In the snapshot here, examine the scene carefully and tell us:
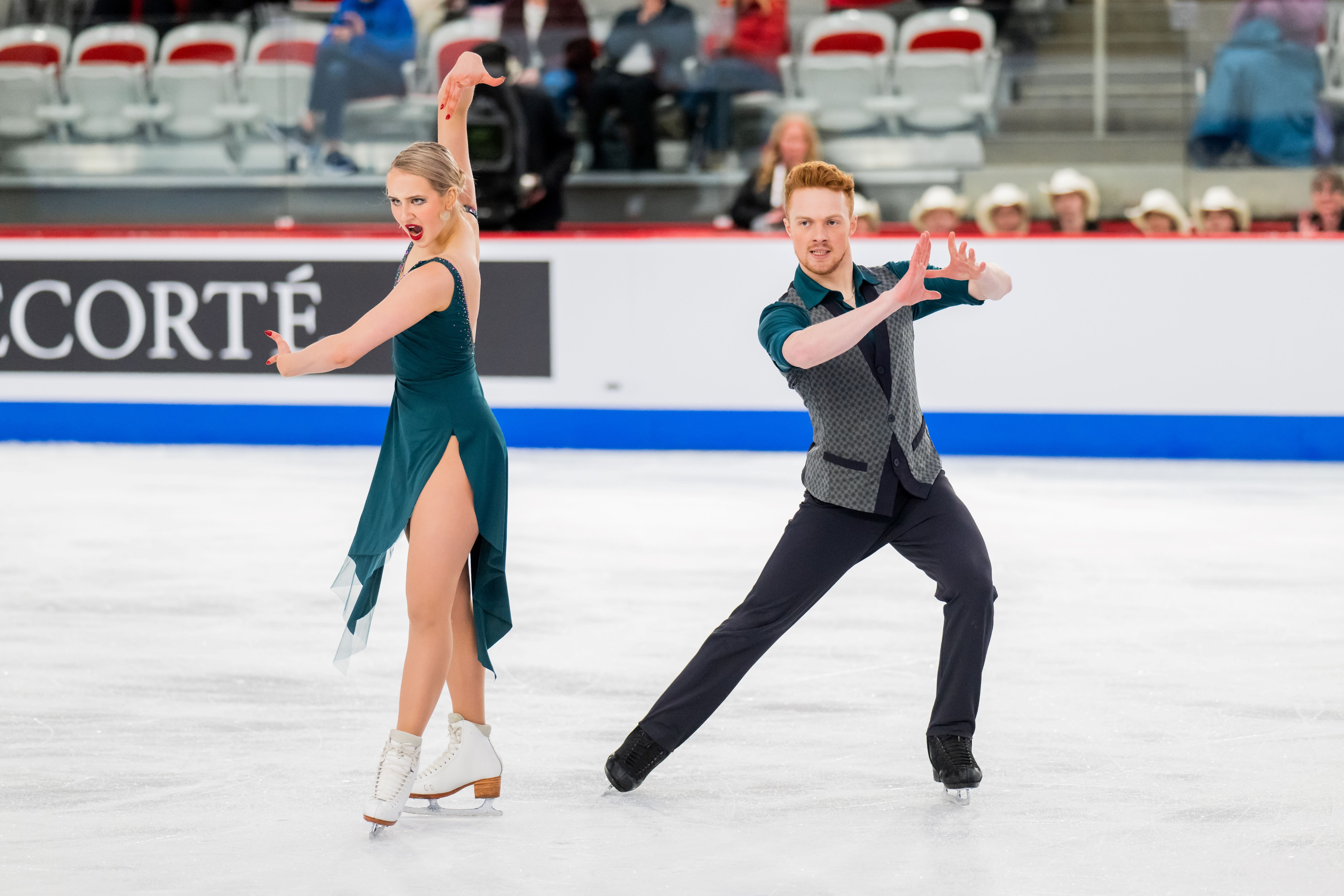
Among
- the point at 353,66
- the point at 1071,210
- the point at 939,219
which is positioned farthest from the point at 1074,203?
the point at 353,66

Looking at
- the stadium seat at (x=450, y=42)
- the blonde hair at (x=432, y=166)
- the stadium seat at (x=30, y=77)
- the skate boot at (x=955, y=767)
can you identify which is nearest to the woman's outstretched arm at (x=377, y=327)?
the blonde hair at (x=432, y=166)

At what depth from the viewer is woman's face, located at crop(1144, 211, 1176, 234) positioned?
8.04m

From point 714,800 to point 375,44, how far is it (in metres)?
6.50

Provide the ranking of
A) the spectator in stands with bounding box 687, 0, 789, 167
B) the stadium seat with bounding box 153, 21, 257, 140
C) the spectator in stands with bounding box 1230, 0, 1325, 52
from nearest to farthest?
the spectator in stands with bounding box 1230, 0, 1325, 52, the spectator in stands with bounding box 687, 0, 789, 167, the stadium seat with bounding box 153, 21, 257, 140

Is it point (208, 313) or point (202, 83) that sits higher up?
point (202, 83)

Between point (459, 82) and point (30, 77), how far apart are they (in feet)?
22.7

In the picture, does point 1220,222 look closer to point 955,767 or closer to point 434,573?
point 955,767

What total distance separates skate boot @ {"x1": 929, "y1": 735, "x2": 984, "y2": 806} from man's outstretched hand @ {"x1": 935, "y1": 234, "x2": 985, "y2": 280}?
872 millimetres

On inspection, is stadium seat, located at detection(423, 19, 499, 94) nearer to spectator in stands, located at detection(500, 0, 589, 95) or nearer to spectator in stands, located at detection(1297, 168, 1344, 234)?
spectator in stands, located at detection(500, 0, 589, 95)

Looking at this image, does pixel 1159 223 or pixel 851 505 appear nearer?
pixel 851 505

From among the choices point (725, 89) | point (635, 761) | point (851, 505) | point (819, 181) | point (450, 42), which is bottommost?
point (635, 761)

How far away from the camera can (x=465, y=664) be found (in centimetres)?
313

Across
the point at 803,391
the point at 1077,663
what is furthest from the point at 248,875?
the point at 1077,663

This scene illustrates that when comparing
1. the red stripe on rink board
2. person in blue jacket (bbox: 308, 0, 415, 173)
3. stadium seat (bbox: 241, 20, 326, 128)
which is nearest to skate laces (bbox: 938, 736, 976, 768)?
the red stripe on rink board
